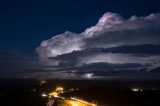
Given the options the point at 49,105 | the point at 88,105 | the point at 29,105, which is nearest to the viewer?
the point at 88,105

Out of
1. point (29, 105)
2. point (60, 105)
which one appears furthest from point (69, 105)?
point (29, 105)

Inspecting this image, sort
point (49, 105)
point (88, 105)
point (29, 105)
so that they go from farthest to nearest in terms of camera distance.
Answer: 1. point (29, 105)
2. point (49, 105)
3. point (88, 105)

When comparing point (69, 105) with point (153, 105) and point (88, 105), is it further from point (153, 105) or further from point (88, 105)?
point (153, 105)

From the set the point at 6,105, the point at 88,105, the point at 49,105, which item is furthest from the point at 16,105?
the point at 88,105

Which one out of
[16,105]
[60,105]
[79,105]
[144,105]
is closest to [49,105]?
[60,105]

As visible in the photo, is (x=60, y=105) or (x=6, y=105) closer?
(x=60, y=105)

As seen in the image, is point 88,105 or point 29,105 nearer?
point 88,105

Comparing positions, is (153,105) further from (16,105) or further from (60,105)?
(16,105)
